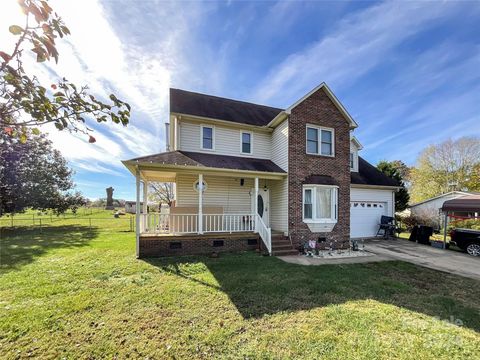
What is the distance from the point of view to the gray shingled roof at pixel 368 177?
1478 cm

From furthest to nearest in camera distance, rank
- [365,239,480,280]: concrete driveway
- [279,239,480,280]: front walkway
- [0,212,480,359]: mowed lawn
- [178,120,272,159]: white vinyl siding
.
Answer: [178,120,272,159]: white vinyl siding → [279,239,480,280]: front walkway → [365,239,480,280]: concrete driveway → [0,212,480,359]: mowed lawn

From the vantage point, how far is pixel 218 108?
13.3 m

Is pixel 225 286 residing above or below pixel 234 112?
below

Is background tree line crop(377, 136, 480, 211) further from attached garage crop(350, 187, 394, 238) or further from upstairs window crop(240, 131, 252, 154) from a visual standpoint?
upstairs window crop(240, 131, 252, 154)

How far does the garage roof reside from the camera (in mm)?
11252

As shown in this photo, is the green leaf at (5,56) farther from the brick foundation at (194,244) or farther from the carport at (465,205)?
the carport at (465,205)

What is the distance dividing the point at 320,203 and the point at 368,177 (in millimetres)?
6661

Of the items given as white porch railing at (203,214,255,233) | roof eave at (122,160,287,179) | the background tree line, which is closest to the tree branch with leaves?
roof eave at (122,160,287,179)

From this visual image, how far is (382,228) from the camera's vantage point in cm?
1477

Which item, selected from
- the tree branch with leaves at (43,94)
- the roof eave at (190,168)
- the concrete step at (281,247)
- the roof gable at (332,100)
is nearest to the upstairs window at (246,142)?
the roof eave at (190,168)

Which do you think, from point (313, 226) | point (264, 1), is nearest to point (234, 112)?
point (264, 1)

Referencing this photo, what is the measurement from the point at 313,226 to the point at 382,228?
7.04 m

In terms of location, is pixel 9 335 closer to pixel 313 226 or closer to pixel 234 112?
pixel 313 226

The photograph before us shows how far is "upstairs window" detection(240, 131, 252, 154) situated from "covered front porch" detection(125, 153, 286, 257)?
172 centimetres
